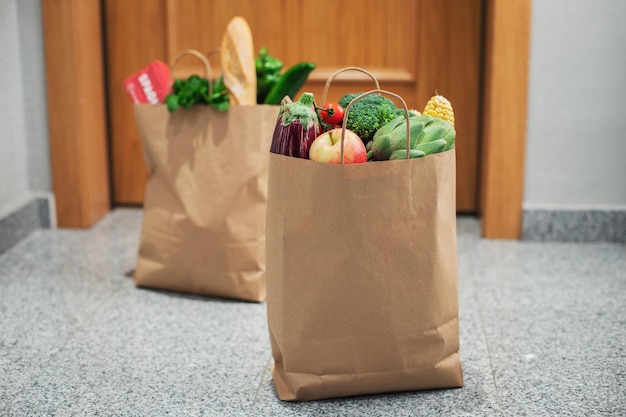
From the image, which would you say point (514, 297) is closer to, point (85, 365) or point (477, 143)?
point (477, 143)

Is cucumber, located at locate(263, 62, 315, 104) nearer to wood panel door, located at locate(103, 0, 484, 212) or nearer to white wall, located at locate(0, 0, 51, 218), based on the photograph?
wood panel door, located at locate(103, 0, 484, 212)

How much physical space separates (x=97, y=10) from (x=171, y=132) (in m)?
0.85

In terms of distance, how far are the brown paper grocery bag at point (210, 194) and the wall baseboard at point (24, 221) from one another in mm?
568

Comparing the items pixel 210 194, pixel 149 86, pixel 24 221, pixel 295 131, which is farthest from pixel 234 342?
pixel 24 221

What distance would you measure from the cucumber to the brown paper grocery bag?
8cm

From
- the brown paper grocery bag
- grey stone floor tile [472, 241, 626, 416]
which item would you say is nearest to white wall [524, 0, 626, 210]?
grey stone floor tile [472, 241, 626, 416]

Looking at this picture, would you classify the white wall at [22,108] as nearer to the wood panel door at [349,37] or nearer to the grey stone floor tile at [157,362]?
the wood panel door at [349,37]

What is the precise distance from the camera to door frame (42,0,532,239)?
2320 mm

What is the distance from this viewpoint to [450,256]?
55.6 inches

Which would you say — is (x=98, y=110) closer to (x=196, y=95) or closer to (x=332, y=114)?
(x=196, y=95)

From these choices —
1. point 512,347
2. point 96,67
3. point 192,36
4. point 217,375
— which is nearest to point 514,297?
point 512,347

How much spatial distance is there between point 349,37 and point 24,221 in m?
1.10

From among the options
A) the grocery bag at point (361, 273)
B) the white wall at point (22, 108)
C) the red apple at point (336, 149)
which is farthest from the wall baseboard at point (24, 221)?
the red apple at point (336, 149)

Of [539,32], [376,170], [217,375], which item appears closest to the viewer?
[376,170]
